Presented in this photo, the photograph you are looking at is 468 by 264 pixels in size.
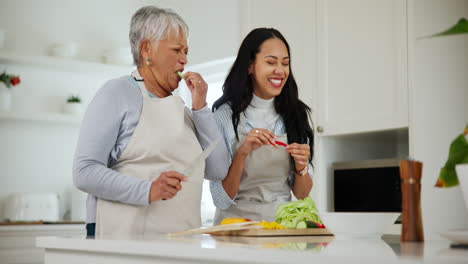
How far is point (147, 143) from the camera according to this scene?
176 centimetres

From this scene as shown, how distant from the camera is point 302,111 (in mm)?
2283

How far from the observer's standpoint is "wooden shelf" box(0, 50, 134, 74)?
4.23 metres

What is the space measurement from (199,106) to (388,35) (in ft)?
4.61

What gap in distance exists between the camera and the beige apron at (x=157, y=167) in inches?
67.2

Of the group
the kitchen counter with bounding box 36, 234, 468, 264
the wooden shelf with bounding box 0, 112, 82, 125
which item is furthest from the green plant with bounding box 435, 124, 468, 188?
the wooden shelf with bounding box 0, 112, 82, 125

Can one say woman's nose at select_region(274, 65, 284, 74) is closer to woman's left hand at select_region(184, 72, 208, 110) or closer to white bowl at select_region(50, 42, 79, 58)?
woman's left hand at select_region(184, 72, 208, 110)

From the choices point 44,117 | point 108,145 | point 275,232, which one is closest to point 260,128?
point 108,145

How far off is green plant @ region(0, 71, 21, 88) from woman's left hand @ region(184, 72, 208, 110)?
106 inches

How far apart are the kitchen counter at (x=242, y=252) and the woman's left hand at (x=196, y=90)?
2.11 ft

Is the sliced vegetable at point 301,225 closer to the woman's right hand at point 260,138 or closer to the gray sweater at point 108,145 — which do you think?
the gray sweater at point 108,145

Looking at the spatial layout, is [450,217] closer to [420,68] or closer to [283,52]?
[420,68]

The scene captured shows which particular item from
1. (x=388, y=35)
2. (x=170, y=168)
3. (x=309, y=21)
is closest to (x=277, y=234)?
(x=170, y=168)

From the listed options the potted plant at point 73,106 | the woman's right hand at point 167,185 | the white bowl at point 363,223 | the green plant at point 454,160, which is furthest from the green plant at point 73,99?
the green plant at point 454,160

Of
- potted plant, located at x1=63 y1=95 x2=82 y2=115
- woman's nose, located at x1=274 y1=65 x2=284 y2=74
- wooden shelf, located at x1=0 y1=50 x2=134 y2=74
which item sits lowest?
woman's nose, located at x1=274 y1=65 x2=284 y2=74
